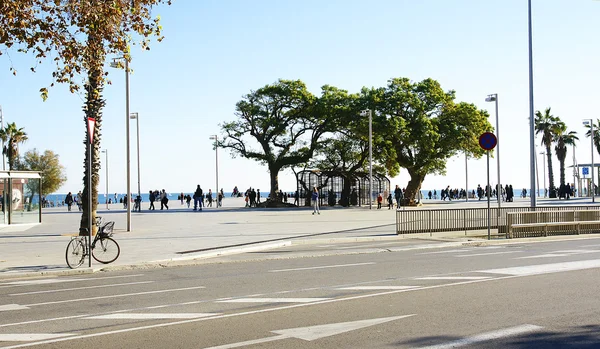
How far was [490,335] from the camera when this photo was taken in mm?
7094

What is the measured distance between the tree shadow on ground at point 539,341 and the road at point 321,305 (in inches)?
0.4

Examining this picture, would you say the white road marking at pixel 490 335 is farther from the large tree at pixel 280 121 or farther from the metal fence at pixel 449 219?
the large tree at pixel 280 121

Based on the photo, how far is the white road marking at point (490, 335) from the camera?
21.7ft

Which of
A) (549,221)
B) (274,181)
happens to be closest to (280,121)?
(274,181)

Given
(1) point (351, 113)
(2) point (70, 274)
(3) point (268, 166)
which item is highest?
(1) point (351, 113)

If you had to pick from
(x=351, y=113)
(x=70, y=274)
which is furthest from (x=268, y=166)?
(x=70, y=274)

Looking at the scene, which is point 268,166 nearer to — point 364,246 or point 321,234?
point 321,234

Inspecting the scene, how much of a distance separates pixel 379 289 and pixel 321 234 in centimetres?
1383

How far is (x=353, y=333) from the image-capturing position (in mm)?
7289

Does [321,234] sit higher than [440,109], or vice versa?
[440,109]

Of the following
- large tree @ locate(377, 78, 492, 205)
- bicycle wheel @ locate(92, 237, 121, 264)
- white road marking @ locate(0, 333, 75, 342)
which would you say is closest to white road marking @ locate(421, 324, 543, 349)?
white road marking @ locate(0, 333, 75, 342)

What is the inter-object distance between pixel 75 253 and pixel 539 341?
37.9ft

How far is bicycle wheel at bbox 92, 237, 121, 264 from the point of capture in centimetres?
1595

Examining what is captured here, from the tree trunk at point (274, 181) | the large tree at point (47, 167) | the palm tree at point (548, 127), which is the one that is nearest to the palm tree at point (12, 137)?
the large tree at point (47, 167)
